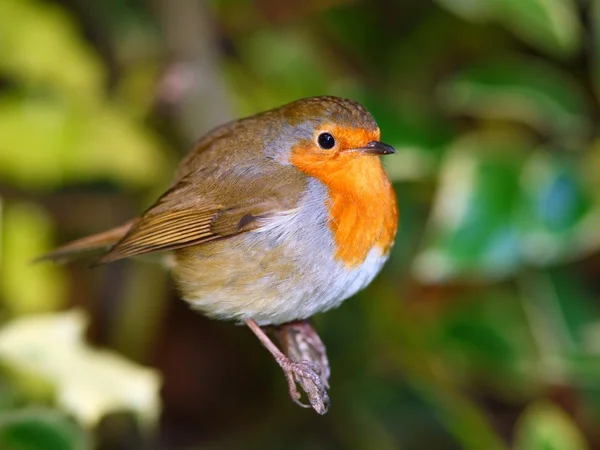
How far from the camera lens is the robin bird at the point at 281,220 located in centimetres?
211

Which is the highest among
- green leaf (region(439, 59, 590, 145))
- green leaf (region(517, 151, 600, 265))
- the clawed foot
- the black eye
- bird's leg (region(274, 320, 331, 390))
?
green leaf (region(439, 59, 590, 145))

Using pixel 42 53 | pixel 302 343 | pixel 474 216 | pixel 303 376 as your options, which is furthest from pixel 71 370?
pixel 474 216

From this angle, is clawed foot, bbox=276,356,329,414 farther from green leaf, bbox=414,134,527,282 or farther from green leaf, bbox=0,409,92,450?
green leaf, bbox=414,134,527,282

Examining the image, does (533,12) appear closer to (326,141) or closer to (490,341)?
(490,341)

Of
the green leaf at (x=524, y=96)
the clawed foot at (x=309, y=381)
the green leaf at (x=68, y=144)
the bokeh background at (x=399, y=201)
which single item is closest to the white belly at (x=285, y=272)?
the clawed foot at (x=309, y=381)

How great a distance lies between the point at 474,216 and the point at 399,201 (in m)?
0.53

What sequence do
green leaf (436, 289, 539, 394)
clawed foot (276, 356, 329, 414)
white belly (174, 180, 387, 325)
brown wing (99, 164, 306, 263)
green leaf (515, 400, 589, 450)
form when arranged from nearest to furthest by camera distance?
clawed foot (276, 356, 329, 414), white belly (174, 180, 387, 325), brown wing (99, 164, 306, 263), green leaf (515, 400, 589, 450), green leaf (436, 289, 539, 394)

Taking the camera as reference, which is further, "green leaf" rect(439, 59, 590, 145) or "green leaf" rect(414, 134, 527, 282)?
"green leaf" rect(439, 59, 590, 145)

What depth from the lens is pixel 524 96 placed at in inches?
130

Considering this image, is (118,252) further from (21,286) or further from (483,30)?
(483,30)

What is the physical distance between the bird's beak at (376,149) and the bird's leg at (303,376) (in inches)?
18.0

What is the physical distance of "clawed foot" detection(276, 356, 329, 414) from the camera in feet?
6.04

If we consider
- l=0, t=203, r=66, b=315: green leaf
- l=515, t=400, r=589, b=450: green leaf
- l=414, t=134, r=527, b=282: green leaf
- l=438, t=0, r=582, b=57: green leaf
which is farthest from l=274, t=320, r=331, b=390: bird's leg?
l=438, t=0, r=582, b=57: green leaf

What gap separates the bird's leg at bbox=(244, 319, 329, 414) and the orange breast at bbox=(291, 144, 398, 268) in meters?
0.24
